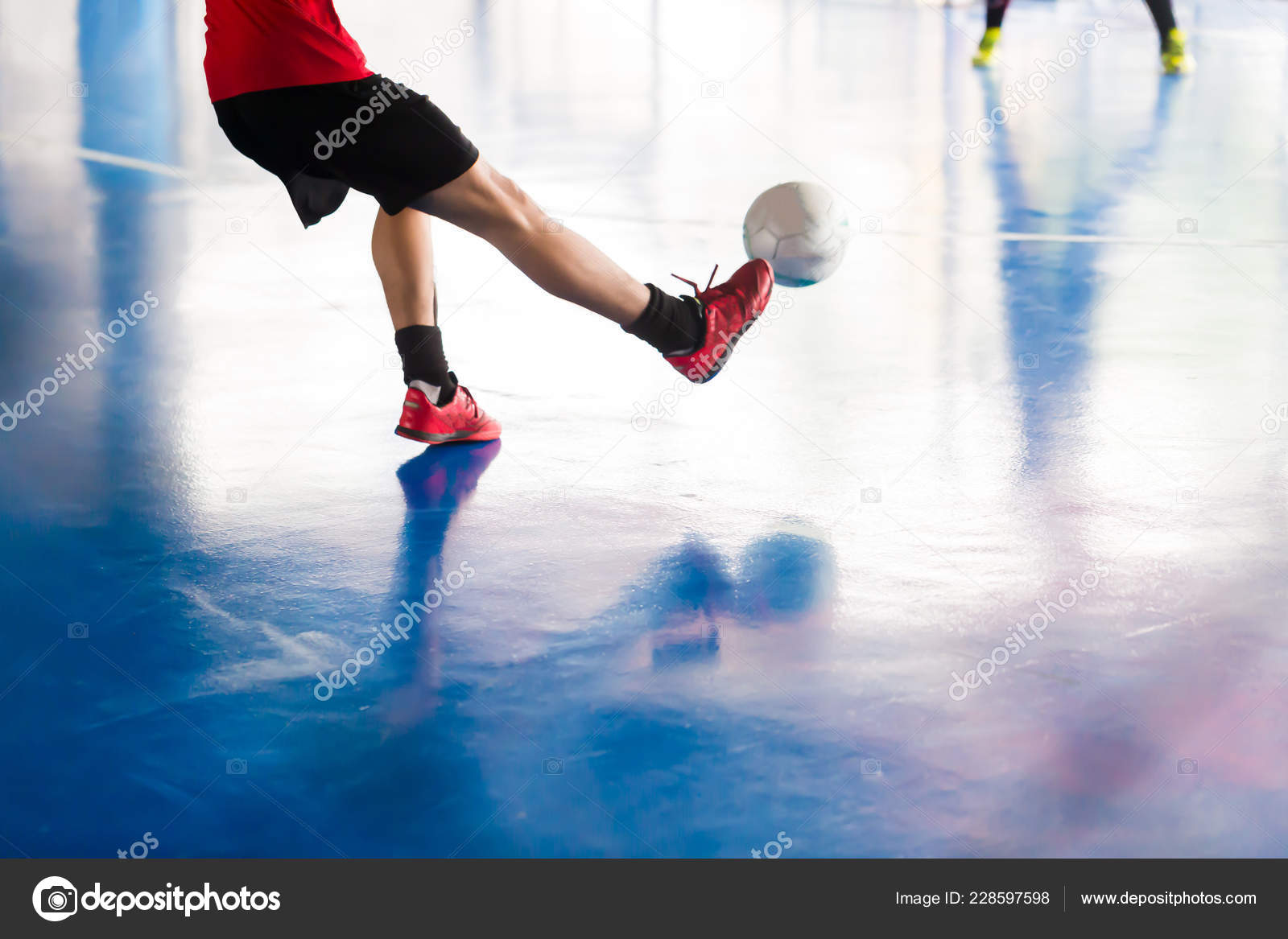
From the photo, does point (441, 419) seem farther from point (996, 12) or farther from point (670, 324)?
point (996, 12)

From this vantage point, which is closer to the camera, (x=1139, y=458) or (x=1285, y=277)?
(x=1139, y=458)

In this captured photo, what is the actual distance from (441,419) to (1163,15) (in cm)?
795

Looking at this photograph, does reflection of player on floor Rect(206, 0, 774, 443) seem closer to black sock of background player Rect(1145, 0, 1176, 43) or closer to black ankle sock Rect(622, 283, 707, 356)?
black ankle sock Rect(622, 283, 707, 356)

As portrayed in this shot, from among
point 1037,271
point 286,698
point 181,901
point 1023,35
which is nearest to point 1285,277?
point 1037,271

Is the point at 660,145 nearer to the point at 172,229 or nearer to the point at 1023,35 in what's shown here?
the point at 172,229

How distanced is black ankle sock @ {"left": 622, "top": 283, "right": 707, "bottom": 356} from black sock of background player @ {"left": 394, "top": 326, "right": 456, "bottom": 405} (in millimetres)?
446

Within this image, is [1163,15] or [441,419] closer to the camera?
[441,419]

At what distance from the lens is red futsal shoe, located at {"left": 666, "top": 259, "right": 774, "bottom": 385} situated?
10.8 feet

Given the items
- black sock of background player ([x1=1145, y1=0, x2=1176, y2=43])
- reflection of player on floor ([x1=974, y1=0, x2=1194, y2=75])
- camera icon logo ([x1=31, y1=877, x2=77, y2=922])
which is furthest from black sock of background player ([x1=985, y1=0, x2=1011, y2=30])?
camera icon logo ([x1=31, y1=877, x2=77, y2=922])

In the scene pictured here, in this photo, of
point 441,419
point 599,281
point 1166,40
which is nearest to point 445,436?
point 441,419

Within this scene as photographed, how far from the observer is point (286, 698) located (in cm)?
216

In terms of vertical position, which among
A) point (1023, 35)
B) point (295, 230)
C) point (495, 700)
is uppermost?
point (495, 700)

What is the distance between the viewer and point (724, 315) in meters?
3.33

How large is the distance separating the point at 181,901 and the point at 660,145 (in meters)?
5.47
